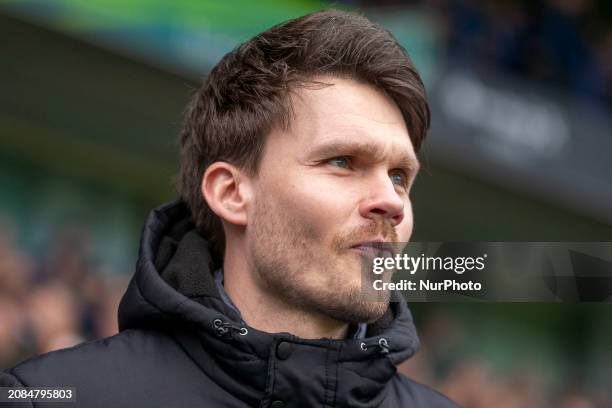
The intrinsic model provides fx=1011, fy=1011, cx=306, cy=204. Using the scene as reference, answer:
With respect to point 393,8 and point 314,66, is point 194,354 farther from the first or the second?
point 393,8

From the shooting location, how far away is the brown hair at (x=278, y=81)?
8.34ft

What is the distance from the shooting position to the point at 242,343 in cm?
226

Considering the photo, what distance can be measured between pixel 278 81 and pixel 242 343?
0.69m

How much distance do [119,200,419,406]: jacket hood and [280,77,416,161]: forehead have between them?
1.40 feet

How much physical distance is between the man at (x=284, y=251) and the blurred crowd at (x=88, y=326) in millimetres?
2584

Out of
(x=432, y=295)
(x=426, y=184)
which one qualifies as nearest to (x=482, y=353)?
(x=426, y=184)

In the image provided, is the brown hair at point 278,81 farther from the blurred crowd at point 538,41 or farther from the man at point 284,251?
the blurred crowd at point 538,41

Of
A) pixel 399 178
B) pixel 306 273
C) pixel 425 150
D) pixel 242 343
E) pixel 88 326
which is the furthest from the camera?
pixel 425 150

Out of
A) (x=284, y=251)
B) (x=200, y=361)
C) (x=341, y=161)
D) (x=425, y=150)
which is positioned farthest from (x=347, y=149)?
(x=425, y=150)

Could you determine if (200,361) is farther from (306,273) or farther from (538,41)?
(538,41)

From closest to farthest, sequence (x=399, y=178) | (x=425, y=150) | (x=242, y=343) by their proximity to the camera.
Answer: (x=242, y=343), (x=399, y=178), (x=425, y=150)

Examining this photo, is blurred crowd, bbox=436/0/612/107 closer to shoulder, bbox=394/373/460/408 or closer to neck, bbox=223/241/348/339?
shoulder, bbox=394/373/460/408

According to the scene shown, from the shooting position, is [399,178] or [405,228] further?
[399,178]

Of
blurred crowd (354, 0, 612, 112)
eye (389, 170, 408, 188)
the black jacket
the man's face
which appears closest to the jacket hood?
the black jacket
